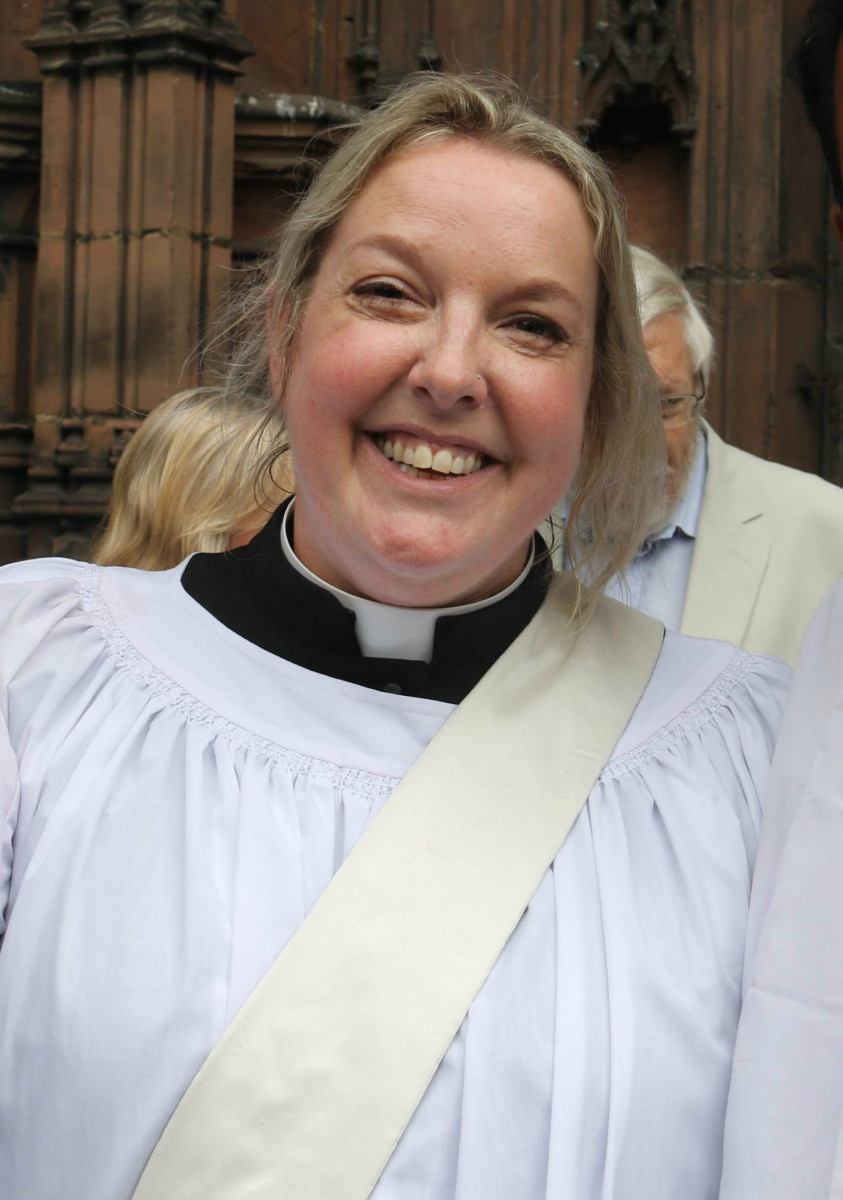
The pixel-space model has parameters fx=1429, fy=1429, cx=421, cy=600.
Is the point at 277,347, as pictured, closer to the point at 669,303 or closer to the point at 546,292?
the point at 546,292

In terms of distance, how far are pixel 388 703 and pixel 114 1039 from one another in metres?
0.45

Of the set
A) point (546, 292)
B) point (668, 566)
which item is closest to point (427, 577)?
point (546, 292)

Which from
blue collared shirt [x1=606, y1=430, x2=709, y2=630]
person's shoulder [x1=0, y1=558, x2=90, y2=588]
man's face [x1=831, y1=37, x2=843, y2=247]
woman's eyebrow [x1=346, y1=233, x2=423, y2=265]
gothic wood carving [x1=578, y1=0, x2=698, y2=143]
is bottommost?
blue collared shirt [x1=606, y1=430, x2=709, y2=630]

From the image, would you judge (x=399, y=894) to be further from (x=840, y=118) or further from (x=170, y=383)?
(x=170, y=383)

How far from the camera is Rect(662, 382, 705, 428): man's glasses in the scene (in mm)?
3080

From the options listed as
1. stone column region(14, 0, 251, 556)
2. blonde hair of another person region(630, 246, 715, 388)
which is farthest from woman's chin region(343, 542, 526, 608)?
stone column region(14, 0, 251, 556)

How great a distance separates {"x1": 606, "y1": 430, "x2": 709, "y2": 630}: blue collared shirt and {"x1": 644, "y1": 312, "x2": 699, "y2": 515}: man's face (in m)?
0.04

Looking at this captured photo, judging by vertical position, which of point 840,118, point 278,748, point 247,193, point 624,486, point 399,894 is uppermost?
point 247,193

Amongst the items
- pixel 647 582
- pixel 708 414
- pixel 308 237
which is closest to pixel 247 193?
pixel 708 414

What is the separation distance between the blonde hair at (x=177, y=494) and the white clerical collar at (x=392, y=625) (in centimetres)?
100

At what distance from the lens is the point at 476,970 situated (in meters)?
1.34

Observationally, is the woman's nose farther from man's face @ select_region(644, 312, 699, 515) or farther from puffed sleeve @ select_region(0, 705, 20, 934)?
man's face @ select_region(644, 312, 699, 515)

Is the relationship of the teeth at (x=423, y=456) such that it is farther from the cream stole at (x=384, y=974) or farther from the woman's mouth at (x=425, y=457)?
the cream stole at (x=384, y=974)

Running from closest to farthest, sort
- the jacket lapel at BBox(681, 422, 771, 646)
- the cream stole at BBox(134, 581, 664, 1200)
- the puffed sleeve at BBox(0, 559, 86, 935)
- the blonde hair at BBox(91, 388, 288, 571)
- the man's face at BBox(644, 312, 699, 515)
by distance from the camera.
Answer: the cream stole at BBox(134, 581, 664, 1200) < the puffed sleeve at BBox(0, 559, 86, 935) < the blonde hair at BBox(91, 388, 288, 571) < the jacket lapel at BBox(681, 422, 771, 646) < the man's face at BBox(644, 312, 699, 515)
